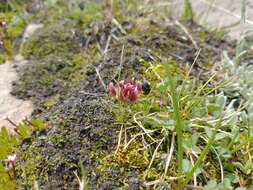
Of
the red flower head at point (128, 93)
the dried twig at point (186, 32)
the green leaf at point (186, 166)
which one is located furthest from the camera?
the dried twig at point (186, 32)

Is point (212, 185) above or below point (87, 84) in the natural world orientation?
below

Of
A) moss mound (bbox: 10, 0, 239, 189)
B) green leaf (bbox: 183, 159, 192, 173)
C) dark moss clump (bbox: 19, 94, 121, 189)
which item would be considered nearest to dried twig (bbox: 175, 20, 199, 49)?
moss mound (bbox: 10, 0, 239, 189)

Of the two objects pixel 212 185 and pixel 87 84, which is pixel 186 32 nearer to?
pixel 87 84

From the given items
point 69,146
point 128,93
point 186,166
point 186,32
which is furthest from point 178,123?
point 186,32

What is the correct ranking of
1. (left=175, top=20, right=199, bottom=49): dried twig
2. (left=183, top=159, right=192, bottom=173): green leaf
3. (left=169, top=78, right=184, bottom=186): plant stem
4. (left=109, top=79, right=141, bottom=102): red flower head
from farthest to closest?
(left=175, top=20, right=199, bottom=49): dried twig < (left=109, top=79, right=141, bottom=102): red flower head < (left=183, top=159, right=192, bottom=173): green leaf < (left=169, top=78, right=184, bottom=186): plant stem

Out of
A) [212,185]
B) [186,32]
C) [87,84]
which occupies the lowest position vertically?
[212,185]

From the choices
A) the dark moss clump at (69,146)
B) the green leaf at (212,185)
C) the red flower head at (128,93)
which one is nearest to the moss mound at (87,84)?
the dark moss clump at (69,146)

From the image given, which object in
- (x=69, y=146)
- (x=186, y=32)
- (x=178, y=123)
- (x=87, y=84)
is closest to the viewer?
(x=178, y=123)

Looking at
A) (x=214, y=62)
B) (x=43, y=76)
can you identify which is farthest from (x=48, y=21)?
(x=214, y=62)

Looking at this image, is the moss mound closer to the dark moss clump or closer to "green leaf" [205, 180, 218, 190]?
the dark moss clump

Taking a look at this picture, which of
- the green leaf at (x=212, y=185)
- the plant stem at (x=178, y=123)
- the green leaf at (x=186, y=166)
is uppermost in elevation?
the plant stem at (x=178, y=123)

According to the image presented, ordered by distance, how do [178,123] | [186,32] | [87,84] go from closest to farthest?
[178,123], [87,84], [186,32]

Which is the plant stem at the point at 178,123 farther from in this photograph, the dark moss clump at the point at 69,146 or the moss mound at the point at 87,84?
the dark moss clump at the point at 69,146
